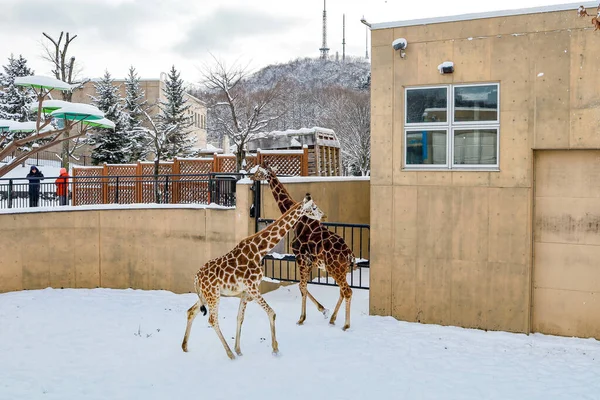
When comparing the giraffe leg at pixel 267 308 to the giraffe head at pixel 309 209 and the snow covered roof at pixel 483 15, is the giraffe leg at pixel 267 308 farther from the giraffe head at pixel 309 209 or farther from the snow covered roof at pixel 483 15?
the snow covered roof at pixel 483 15

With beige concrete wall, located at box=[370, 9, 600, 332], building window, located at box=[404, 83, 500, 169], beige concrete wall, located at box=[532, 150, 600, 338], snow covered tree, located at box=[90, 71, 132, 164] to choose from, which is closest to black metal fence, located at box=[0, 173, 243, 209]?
beige concrete wall, located at box=[370, 9, 600, 332]

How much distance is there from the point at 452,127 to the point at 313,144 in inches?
459

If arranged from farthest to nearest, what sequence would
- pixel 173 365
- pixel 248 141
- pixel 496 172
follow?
pixel 248 141 → pixel 496 172 → pixel 173 365

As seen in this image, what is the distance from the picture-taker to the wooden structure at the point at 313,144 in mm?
19266

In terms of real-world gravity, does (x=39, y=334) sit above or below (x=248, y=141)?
below

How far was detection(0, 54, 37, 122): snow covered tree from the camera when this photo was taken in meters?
35.6

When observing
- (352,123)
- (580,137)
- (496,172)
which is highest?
(352,123)

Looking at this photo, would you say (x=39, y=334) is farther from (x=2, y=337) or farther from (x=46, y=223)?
(x=46, y=223)

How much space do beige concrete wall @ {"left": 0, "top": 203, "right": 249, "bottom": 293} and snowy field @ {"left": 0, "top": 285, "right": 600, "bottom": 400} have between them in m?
2.12

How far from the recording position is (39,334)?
870cm

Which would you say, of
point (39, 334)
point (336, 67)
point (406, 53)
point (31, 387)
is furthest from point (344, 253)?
point (336, 67)

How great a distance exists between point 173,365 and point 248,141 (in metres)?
17.9

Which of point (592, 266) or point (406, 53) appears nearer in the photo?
point (592, 266)

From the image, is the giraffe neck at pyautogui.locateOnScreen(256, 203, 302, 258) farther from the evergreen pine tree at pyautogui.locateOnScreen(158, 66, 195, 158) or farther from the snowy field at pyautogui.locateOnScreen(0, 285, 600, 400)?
the evergreen pine tree at pyautogui.locateOnScreen(158, 66, 195, 158)
